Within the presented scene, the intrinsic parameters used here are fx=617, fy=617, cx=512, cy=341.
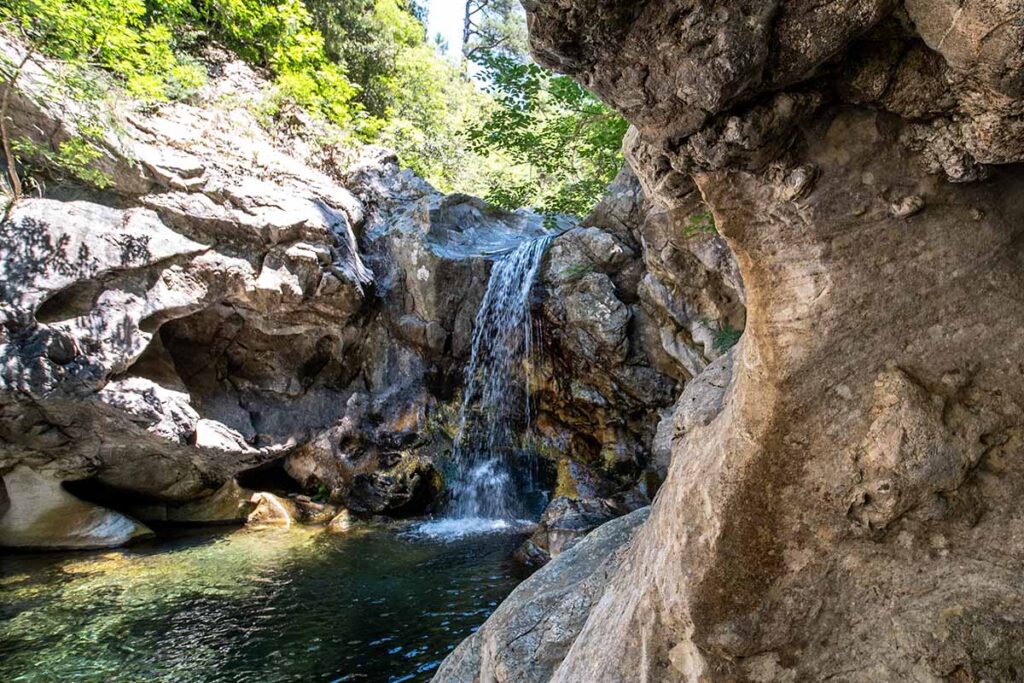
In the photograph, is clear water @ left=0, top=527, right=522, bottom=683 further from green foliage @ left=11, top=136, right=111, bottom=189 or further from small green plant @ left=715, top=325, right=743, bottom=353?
green foliage @ left=11, top=136, right=111, bottom=189

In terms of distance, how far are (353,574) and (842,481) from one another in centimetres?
808

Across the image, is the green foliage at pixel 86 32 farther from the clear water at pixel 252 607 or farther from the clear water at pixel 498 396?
the clear water at pixel 252 607

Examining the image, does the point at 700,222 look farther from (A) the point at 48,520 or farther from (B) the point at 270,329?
(A) the point at 48,520

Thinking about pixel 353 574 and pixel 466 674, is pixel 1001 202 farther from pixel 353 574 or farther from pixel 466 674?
pixel 353 574

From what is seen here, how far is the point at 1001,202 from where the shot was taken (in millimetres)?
2428

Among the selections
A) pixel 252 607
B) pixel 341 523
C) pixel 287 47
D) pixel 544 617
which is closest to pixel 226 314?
pixel 341 523

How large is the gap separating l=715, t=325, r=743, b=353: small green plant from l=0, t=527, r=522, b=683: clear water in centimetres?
433

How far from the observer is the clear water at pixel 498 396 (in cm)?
1238

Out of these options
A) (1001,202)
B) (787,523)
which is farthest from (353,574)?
(1001,202)

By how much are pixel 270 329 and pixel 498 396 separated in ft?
16.2

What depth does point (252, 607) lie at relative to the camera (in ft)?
26.2

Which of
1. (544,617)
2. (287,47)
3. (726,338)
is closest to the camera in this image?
(544,617)

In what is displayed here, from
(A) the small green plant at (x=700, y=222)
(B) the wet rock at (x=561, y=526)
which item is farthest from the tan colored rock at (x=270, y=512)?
(A) the small green plant at (x=700, y=222)

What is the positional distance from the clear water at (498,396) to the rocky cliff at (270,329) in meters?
0.40
